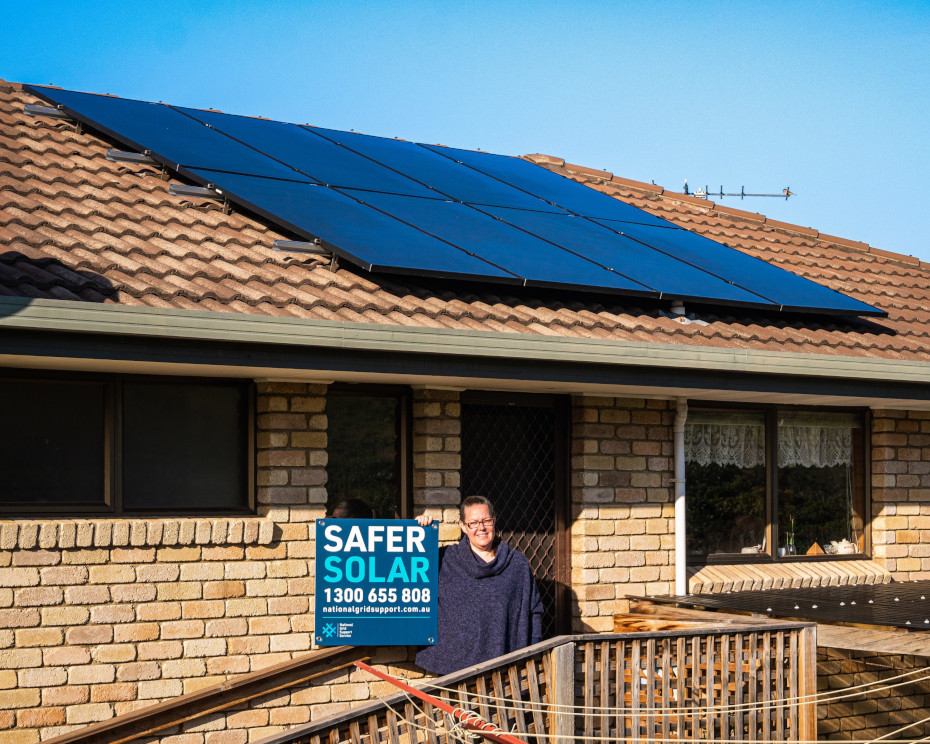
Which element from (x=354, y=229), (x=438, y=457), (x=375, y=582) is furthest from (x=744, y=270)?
(x=375, y=582)

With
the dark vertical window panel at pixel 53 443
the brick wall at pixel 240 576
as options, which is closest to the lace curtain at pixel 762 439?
the brick wall at pixel 240 576

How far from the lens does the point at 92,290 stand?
258 inches

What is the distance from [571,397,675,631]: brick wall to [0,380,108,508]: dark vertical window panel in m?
3.63

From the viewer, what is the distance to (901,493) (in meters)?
11.0

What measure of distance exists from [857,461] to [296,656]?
5787 mm

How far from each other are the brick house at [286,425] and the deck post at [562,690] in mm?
1870

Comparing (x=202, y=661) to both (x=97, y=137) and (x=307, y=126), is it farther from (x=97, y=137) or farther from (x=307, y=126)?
(x=307, y=126)

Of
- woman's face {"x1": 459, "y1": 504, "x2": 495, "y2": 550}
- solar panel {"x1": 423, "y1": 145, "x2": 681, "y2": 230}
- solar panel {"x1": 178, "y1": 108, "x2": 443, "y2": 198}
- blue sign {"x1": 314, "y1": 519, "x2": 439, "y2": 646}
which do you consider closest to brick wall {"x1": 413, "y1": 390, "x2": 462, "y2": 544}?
blue sign {"x1": 314, "y1": 519, "x2": 439, "y2": 646}

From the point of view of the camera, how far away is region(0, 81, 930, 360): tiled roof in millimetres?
6898

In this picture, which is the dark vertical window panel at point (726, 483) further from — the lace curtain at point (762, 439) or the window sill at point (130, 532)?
the window sill at point (130, 532)

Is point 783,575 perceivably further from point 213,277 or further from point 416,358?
point 213,277

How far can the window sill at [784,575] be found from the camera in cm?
977

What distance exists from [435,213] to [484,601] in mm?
3427

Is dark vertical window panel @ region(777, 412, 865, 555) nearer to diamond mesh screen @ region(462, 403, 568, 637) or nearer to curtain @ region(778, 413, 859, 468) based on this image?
curtain @ region(778, 413, 859, 468)
